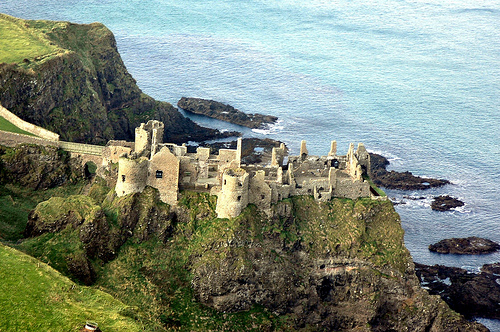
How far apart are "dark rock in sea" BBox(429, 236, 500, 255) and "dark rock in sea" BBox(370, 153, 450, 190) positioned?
1821 cm

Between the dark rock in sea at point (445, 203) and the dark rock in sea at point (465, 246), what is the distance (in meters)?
10.6

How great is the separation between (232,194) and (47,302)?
27073 mm

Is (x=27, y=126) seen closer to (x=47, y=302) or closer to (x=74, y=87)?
(x=74, y=87)

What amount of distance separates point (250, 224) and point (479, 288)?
38591 millimetres

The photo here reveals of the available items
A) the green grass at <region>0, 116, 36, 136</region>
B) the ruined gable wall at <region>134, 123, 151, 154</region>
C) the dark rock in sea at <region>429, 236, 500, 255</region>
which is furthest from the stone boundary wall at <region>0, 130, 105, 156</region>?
the dark rock in sea at <region>429, 236, 500, 255</region>

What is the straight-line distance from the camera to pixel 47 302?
246 ft

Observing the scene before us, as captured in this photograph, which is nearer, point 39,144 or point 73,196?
point 73,196

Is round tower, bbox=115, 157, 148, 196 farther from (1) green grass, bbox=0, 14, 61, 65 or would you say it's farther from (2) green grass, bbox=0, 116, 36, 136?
(1) green grass, bbox=0, 14, 61, 65

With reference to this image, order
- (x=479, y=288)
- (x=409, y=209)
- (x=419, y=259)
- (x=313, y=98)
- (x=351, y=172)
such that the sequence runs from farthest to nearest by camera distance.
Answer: (x=313, y=98) → (x=409, y=209) → (x=419, y=259) → (x=479, y=288) → (x=351, y=172)

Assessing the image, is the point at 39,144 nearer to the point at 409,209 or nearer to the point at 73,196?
the point at 73,196

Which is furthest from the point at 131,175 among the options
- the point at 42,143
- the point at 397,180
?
the point at 397,180

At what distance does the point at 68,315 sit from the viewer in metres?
73.3

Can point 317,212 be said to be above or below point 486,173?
above

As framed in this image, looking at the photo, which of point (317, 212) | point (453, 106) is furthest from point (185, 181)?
point (453, 106)
